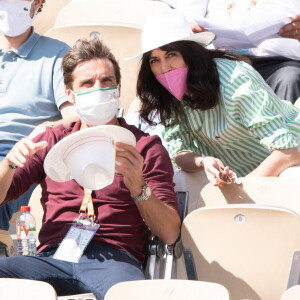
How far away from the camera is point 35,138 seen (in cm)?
316

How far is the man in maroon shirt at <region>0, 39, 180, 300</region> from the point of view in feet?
8.97

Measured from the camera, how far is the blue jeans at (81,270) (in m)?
2.70

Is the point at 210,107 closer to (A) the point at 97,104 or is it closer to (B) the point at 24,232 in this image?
(A) the point at 97,104

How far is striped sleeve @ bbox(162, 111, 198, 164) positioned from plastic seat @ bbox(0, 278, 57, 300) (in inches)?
52.5

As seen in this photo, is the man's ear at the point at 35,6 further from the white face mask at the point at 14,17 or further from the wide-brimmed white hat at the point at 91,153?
the wide-brimmed white hat at the point at 91,153

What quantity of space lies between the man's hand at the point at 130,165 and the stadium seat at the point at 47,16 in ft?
10.2

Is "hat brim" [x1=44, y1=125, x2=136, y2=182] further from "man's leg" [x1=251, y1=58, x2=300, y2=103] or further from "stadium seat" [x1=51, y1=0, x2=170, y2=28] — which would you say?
"stadium seat" [x1=51, y1=0, x2=170, y2=28]

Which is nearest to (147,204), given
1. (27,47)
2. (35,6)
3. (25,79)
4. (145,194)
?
(145,194)

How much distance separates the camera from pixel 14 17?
3934 mm

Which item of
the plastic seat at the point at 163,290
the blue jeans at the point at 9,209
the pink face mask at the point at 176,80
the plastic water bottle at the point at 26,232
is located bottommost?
the blue jeans at the point at 9,209

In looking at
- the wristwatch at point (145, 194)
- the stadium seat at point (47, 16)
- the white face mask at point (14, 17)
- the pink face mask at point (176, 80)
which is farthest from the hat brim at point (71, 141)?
the stadium seat at point (47, 16)

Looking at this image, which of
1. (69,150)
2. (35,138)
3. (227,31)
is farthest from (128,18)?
(69,150)

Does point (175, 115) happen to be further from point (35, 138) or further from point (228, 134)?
point (35, 138)

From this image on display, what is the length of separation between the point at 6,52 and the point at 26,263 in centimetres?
150
